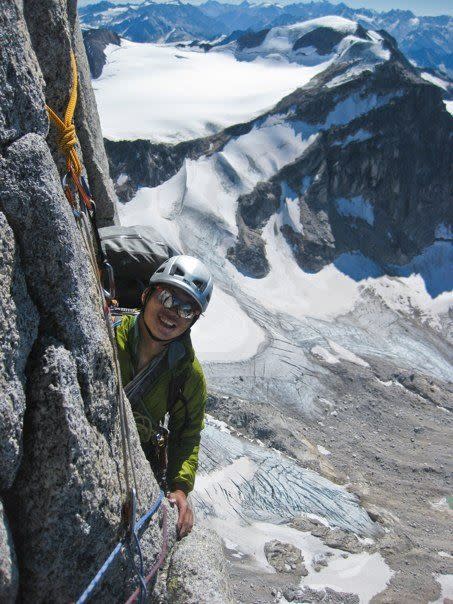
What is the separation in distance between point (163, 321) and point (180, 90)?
11858cm

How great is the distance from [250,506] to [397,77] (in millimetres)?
79631

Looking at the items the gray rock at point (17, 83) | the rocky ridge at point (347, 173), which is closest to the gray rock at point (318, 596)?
the gray rock at point (17, 83)

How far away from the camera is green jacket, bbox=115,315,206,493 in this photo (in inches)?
260

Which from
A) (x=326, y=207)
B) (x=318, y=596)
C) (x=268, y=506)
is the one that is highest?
(x=326, y=207)

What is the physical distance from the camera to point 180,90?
11600 cm

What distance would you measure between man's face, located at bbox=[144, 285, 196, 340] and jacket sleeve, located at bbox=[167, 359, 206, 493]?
57cm

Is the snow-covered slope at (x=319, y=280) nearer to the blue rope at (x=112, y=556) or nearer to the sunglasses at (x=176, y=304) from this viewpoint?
the blue rope at (x=112, y=556)

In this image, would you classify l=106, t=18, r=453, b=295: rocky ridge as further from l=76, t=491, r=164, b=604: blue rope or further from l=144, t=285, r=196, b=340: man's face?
l=76, t=491, r=164, b=604: blue rope

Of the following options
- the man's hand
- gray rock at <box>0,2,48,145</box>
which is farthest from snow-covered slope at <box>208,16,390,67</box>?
gray rock at <box>0,2,48,145</box>

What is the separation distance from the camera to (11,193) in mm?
4184

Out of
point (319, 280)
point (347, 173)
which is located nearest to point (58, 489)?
point (319, 280)

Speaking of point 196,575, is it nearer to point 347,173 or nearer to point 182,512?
point 182,512

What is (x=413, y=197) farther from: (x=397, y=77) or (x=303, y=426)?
(x=303, y=426)

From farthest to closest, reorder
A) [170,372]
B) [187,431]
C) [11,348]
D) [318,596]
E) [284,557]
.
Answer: [284,557], [318,596], [187,431], [170,372], [11,348]
